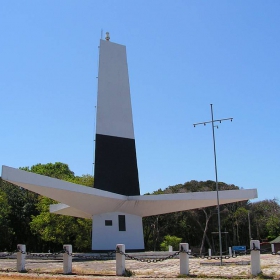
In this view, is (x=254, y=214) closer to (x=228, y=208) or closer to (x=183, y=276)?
(x=228, y=208)

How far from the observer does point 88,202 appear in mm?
19406

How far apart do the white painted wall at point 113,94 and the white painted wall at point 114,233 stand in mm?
4575

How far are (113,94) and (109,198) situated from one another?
6.13 metres

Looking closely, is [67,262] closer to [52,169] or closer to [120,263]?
[120,263]

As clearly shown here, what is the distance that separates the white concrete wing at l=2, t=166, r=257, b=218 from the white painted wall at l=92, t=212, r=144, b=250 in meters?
0.39

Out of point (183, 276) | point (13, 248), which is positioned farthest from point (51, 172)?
point (183, 276)

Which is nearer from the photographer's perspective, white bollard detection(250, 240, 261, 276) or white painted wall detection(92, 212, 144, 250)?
white bollard detection(250, 240, 261, 276)

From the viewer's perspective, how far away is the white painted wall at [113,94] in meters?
22.0

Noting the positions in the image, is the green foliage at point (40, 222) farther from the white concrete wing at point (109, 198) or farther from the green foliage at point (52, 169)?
the white concrete wing at point (109, 198)

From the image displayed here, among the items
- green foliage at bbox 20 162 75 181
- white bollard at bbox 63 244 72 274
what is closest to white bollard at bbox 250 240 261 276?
white bollard at bbox 63 244 72 274

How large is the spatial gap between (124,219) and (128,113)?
19.7 feet

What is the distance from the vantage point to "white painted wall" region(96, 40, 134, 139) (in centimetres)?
2195

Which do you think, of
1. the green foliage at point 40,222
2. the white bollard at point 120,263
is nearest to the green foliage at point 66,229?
the green foliage at point 40,222

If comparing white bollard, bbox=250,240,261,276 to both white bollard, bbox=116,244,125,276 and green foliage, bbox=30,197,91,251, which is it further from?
green foliage, bbox=30,197,91,251
